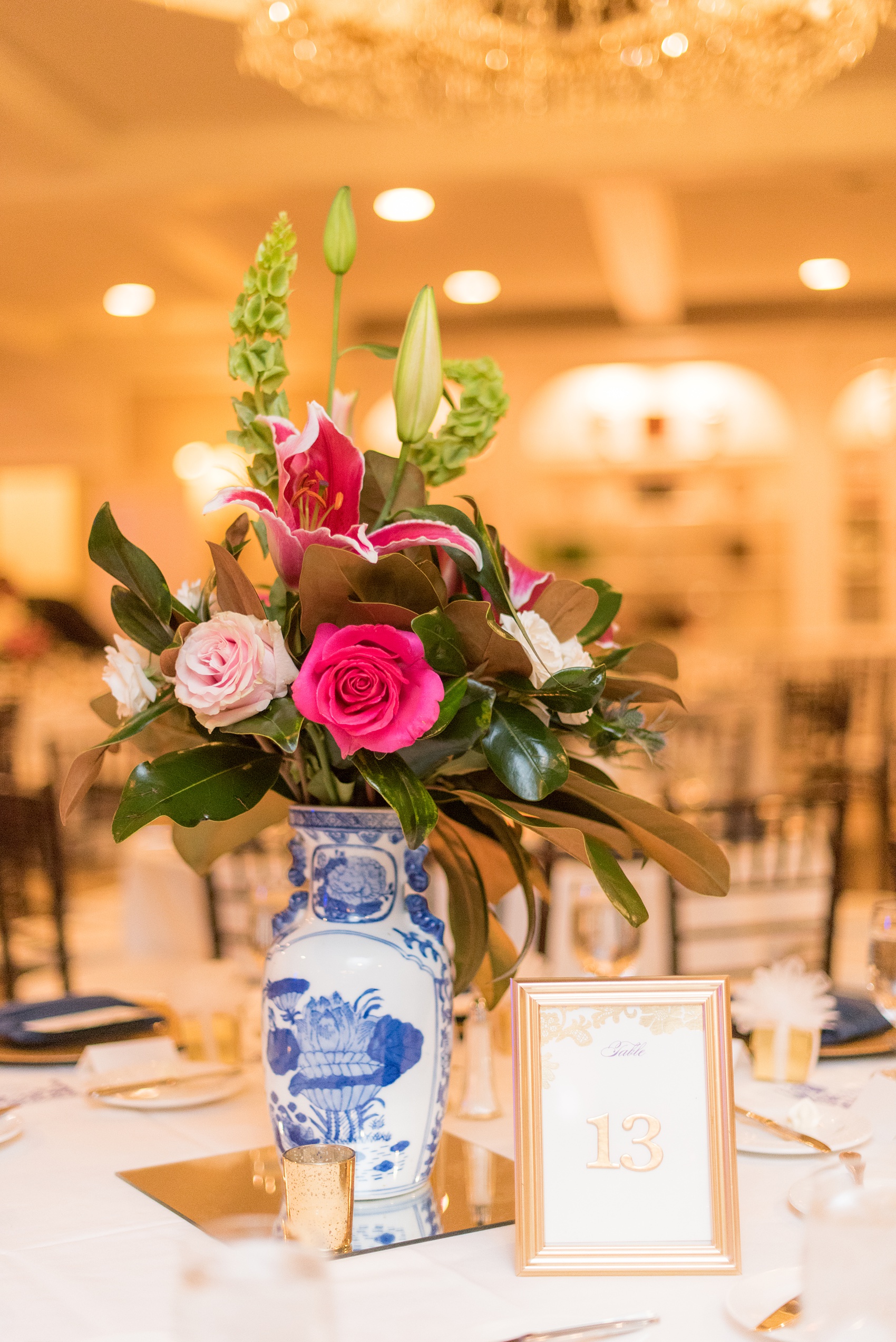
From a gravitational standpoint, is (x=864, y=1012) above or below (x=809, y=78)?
below

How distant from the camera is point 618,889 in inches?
40.1

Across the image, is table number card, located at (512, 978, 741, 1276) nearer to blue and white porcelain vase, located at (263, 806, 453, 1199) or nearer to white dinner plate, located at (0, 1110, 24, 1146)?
blue and white porcelain vase, located at (263, 806, 453, 1199)

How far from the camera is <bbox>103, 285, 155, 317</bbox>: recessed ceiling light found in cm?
812

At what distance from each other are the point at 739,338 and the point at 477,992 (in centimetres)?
851

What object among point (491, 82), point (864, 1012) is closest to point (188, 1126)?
point (864, 1012)

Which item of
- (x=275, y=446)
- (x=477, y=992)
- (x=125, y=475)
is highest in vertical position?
(x=125, y=475)

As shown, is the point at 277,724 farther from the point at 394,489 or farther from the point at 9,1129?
the point at 9,1129

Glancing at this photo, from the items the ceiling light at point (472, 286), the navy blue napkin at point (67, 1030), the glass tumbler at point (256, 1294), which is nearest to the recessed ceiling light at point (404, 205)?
the ceiling light at point (472, 286)

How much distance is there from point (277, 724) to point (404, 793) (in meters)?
0.10

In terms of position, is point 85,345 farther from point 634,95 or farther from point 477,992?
point 477,992

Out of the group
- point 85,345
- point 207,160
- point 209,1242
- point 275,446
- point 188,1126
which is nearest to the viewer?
point 209,1242

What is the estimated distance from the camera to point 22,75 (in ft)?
16.8

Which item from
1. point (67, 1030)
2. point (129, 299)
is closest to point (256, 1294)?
point (67, 1030)

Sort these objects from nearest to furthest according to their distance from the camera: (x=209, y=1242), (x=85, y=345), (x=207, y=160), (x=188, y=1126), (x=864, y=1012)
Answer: (x=209, y=1242) < (x=188, y=1126) < (x=864, y=1012) < (x=207, y=160) < (x=85, y=345)
